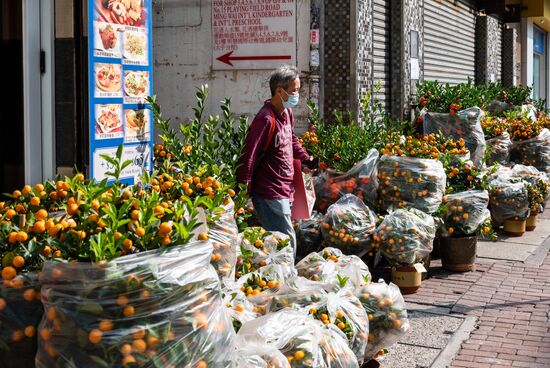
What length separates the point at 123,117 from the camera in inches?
257

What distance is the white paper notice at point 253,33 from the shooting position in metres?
10.5

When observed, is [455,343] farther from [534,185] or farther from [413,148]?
[534,185]

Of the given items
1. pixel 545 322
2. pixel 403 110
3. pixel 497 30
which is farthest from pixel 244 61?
pixel 497 30

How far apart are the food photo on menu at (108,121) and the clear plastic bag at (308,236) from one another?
106 inches

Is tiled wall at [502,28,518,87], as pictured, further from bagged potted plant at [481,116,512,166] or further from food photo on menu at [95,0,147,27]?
food photo on menu at [95,0,147,27]

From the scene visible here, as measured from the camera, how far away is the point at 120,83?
645cm

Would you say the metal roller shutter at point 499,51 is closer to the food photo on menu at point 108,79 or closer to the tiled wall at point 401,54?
the tiled wall at point 401,54

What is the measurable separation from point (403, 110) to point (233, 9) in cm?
364

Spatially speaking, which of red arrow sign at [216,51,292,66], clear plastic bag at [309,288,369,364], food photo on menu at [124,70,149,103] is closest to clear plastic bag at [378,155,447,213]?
red arrow sign at [216,51,292,66]

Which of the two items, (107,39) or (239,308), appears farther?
(107,39)

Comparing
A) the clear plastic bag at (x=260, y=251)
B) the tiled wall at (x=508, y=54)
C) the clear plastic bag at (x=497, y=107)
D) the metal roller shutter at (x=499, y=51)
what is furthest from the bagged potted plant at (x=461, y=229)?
the tiled wall at (x=508, y=54)

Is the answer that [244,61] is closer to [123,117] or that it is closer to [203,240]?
[123,117]

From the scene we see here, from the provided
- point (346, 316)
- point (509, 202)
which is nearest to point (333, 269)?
point (346, 316)

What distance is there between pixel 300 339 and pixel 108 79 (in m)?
3.00
